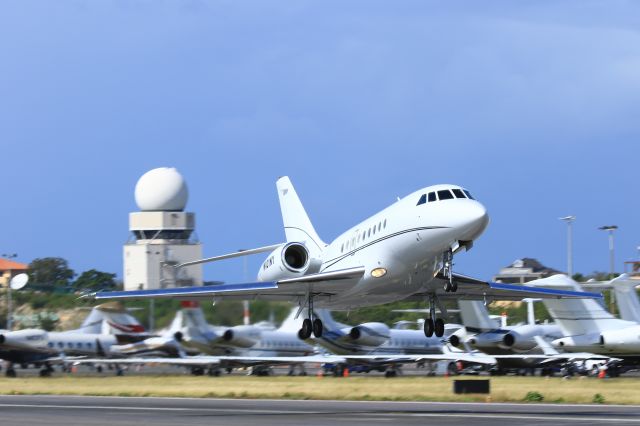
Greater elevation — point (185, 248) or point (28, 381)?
point (185, 248)

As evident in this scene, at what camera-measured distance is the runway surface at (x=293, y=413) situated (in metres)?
27.5

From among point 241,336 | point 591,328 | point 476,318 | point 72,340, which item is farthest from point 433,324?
point 72,340

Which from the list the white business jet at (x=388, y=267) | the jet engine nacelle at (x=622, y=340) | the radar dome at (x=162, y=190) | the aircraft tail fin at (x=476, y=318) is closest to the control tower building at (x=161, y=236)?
the radar dome at (x=162, y=190)

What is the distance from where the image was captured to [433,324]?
3303cm

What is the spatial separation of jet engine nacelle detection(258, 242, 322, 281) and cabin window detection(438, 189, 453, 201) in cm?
779

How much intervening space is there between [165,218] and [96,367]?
107 feet

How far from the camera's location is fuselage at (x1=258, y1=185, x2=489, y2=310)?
28734mm

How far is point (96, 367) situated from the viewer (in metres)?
70.3

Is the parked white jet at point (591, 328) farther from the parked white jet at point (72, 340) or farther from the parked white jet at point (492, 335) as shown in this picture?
the parked white jet at point (72, 340)

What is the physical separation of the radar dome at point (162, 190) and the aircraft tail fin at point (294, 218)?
185ft

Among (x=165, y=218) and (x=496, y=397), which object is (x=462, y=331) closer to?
A: (x=496, y=397)

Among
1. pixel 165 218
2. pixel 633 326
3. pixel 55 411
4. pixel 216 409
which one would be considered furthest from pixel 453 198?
pixel 165 218

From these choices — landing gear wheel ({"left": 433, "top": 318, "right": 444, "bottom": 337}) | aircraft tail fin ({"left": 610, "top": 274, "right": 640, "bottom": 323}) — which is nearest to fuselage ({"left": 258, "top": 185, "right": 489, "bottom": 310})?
landing gear wheel ({"left": 433, "top": 318, "right": 444, "bottom": 337})

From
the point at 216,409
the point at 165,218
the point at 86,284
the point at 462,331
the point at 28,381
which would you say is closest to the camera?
the point at 216,409
